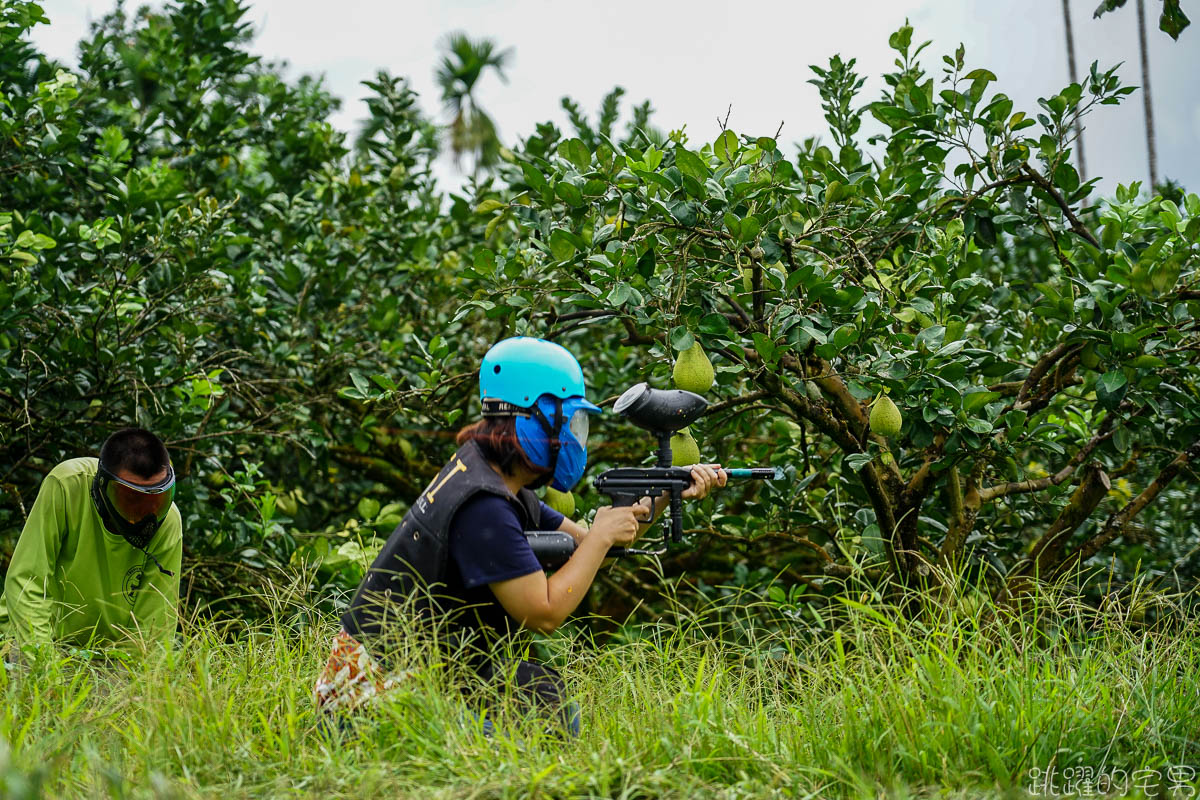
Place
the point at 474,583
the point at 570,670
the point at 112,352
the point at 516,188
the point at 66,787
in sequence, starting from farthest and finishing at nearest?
the point at 516,188 < the point at 112,352 < the point at 570,670 < the point at 474,583 < the point at 66,787

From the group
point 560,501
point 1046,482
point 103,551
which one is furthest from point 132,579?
point 1046,482

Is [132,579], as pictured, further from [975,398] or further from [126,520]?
[975,398]

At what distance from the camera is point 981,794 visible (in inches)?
102

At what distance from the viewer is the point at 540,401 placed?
2979 mm

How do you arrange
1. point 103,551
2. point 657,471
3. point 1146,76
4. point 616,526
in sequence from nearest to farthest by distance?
point 616,526, point 657,471, point 103,551, point 1146,76

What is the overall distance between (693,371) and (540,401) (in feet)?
2.23

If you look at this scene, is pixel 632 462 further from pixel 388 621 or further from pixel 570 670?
pixel 388 621

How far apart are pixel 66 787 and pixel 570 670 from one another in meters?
1.55

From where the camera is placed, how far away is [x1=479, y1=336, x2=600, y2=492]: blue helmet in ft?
9.77

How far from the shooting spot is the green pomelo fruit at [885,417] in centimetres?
351

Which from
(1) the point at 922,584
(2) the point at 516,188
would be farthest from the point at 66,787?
(2) the point at 516,188

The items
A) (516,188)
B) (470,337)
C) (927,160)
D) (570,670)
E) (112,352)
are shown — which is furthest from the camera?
(470,337)

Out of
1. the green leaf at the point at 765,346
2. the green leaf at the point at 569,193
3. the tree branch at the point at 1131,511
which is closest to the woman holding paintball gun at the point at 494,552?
the green leaf at the point at 765,346

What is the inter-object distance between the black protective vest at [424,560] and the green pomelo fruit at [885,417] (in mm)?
1235
